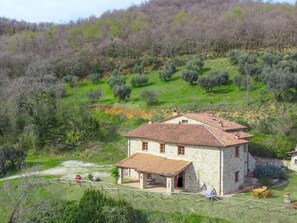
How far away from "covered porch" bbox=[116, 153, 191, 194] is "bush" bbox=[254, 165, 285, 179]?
294 inches

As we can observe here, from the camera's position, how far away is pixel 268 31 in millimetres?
77875

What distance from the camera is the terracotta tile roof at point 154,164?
98.5 feet

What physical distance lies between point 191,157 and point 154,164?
10.1 ft

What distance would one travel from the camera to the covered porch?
29.8m

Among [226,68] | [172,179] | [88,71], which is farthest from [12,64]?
[172,179]

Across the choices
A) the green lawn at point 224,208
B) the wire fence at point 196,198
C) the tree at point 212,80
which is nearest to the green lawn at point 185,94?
the tree at point 212,80

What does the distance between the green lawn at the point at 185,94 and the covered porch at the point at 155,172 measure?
19105 mm

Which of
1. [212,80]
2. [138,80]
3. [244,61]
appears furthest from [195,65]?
[212,80]

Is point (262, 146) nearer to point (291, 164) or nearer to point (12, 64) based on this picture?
point (291, 164)

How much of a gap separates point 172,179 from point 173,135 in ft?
15.2

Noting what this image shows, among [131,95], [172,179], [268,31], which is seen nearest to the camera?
[172,179]

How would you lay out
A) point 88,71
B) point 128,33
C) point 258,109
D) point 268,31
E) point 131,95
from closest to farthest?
point 258,109, point 131,95, point 268,31, point 88,71, point 128,33

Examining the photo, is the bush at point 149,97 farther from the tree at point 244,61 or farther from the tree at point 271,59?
the tree at point 271,59

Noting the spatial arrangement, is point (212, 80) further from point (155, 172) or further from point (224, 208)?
point (224, 208)
